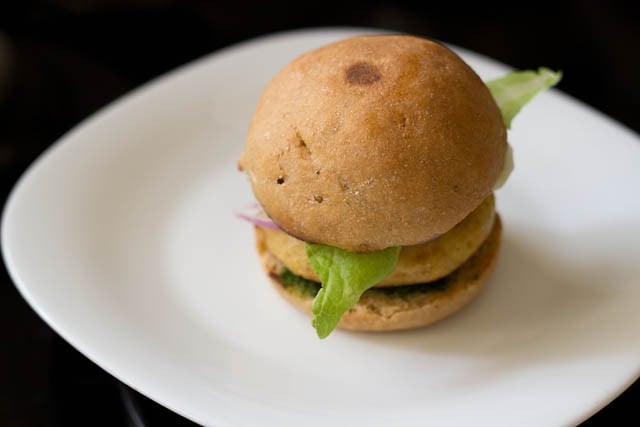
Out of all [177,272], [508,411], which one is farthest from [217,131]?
[508,411]

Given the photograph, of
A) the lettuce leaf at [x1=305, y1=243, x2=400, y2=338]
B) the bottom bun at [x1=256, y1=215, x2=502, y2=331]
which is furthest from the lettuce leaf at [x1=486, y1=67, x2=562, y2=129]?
the lettuce leaf at [x1=305, y1=243, x2=400, y2=338]

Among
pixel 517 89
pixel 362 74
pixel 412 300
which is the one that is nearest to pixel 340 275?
pixel 412 300

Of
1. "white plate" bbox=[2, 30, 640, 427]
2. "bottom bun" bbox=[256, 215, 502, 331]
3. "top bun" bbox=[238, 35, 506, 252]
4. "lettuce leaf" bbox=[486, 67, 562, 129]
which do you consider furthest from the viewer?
"lettuce leaf" bbox=[486, 67, 562, 129]

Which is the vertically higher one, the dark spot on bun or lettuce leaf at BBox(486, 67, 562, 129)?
lettuce leaf at BBox(486, 67, 562, 129)

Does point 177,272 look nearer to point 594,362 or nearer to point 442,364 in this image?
point 442,364

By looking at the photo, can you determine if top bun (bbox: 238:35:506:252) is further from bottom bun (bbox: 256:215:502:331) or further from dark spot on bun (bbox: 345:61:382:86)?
bottom bun (bbox: 256:215:502:331)

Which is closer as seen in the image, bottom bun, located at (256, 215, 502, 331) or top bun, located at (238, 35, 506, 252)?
top bun, located at (238, 35, 506, 252)
